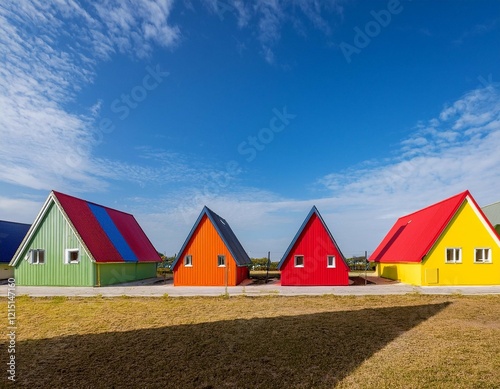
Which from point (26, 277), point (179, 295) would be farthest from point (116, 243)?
point (179, 295)

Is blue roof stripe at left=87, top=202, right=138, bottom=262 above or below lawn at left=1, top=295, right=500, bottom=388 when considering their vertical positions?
above

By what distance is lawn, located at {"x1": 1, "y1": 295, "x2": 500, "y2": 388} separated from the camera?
9.45m

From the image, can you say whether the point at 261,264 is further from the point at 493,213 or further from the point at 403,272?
the point at 493,213

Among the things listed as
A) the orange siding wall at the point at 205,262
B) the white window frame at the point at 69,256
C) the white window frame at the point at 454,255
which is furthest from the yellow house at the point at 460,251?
the white window frame at the point at 69,256

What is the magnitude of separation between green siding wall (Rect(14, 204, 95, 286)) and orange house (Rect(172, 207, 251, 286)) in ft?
24.5

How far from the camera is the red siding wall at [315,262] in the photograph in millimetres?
29531

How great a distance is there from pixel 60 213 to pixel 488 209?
46255 mm

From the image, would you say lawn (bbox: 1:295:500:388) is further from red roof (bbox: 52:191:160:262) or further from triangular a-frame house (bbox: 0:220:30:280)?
triangular a-frame house (bbox: 0:220:30:280)

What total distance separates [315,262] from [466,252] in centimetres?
1191

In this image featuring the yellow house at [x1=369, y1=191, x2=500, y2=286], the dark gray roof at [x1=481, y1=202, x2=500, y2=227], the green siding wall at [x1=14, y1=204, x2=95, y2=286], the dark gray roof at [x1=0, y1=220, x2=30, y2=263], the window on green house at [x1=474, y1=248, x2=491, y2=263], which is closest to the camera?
the yellow house at [x1=369, y1=191, x2=500, y2=286]

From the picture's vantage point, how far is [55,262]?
31.1 meters

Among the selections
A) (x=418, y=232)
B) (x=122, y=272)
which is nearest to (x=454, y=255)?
(x=418, y=232)

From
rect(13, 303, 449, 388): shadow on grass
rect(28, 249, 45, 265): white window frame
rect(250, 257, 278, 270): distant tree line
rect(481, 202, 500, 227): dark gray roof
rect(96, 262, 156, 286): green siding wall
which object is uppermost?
rect(481, 202, 500, 227): dark gray roof

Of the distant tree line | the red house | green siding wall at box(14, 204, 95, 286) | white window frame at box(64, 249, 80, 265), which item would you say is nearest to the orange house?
the red house
